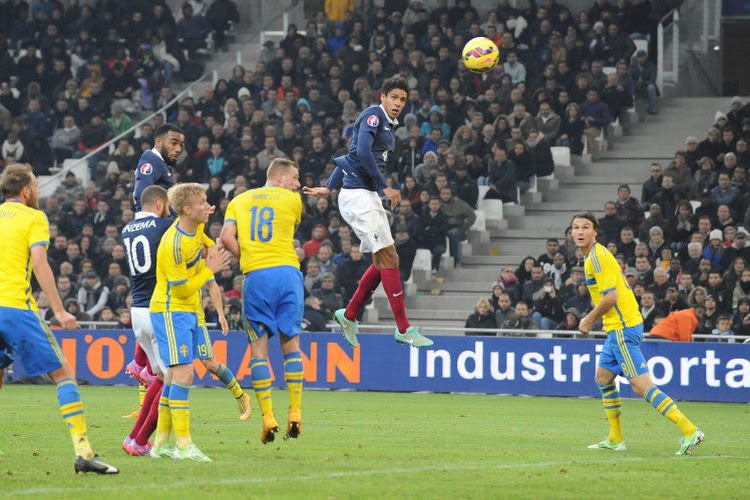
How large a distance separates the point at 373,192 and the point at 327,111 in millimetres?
15105

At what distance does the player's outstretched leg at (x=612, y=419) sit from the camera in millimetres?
12016

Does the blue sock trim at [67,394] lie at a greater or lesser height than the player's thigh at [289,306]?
lesser

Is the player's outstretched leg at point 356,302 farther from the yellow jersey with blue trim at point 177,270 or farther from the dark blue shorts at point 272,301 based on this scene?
the yellow jersey with blue trim at point 177,270

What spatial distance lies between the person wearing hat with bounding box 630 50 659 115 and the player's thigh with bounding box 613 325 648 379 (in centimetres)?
1626

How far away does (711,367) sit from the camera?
781 inches

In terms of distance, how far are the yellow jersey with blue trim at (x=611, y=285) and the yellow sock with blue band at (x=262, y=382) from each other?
10.0ft

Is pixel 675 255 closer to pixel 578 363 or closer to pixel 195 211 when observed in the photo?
pixel 578 363

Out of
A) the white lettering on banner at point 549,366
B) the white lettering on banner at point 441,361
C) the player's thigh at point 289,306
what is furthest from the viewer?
the white lettering on banner at point 441,361

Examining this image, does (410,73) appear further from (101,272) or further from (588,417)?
(588,417)

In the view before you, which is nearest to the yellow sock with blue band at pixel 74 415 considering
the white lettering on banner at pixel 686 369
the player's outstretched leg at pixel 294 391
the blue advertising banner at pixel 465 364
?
the player's outstretched leg at pixel 294 391

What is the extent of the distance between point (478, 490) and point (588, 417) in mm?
7751

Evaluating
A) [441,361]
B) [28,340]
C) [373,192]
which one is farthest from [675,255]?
[28,340]

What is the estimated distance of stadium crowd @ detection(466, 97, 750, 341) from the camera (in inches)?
819

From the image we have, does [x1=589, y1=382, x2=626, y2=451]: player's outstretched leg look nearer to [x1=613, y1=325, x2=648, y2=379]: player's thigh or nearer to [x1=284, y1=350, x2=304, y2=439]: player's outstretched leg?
[x1=613, y1=325, x2=648, y2=379]: player's thigh
